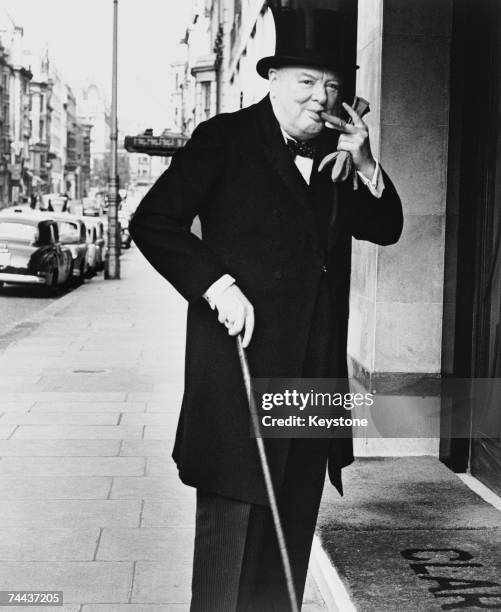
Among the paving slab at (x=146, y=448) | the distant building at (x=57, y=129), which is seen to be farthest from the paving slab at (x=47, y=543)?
the distant building at (x=57, y=129)

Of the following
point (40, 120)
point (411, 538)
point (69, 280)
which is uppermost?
point (40, 120)

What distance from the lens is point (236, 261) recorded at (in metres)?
3.32

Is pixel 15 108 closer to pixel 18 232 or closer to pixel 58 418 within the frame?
pixel 18 232

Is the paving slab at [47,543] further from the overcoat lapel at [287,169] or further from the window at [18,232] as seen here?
the window at [18,232]

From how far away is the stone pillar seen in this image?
6328 millimetres

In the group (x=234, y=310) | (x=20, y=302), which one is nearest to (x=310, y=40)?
(x=234, y=310)

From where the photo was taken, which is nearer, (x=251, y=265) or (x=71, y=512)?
→ (x=251, y=265)

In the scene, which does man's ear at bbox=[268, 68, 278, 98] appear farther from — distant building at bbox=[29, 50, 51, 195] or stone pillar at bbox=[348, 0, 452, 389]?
distant building at bbox=[29, 50, 51, 195]

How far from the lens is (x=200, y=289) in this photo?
3225mm

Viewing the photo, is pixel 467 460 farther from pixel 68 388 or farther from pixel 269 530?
pixel 68 388

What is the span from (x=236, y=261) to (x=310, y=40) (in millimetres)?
678

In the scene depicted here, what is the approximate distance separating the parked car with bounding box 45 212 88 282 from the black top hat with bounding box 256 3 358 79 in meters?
23.1

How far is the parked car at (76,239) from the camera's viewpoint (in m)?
26.8

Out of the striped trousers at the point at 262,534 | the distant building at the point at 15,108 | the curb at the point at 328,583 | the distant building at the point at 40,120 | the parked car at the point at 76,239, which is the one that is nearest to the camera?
the striped trousers at the point at 262,534
